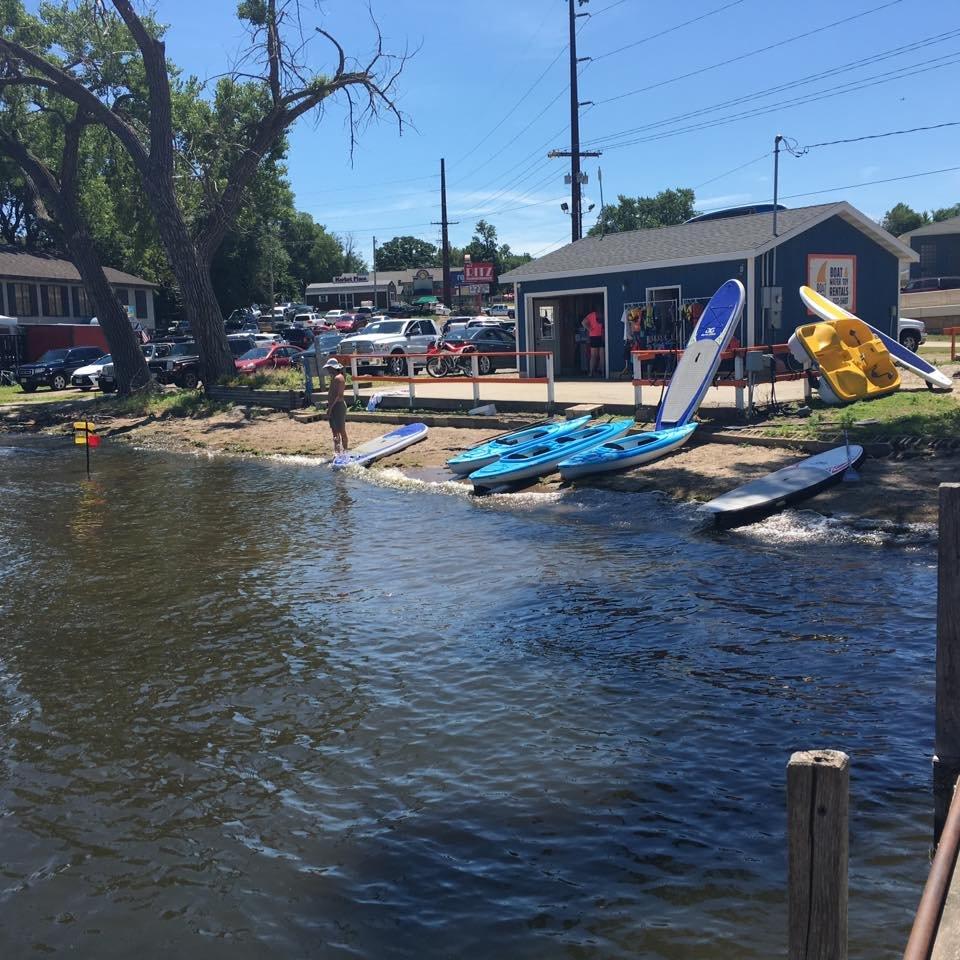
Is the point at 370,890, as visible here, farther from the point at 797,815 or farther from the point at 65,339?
the point at 65,339

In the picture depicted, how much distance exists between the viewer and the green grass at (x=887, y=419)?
15188 mm

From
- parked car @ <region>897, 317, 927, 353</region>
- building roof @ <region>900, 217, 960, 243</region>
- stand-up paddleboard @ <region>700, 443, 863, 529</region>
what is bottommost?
stand-up paddleboard @ <region>700, 443, 863, 529</region>

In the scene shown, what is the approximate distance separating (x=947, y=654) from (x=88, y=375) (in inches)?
1364

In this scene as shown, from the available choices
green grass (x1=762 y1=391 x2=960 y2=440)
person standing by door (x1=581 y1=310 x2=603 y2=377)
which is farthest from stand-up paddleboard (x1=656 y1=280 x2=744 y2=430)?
person standing by door (x1=581 y1=310 x2=603 y2=377)

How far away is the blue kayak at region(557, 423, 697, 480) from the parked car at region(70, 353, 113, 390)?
937 inches

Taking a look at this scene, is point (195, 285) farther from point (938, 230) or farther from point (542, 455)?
point (938, 230)

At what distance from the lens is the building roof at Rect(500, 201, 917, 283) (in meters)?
23.1

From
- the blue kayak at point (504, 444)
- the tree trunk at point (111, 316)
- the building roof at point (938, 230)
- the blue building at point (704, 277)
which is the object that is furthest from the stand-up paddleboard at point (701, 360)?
the building roof at point (938, 230)

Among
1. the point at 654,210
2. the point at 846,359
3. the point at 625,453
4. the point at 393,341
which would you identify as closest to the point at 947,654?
the point at 625,453

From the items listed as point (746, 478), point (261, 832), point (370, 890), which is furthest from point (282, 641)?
point (746, 478)

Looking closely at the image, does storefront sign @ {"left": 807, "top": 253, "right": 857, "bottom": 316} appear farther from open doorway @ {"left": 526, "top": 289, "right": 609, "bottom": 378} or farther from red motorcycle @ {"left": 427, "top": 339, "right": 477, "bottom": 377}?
red motorcycle @ {"left": 427, "top": 339, "right": 477, "bottom": 377}

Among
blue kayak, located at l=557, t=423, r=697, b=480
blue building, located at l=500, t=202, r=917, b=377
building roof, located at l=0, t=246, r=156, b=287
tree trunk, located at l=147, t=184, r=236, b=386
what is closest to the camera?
blue kayak, located at l=557, t=423, r=697, b=480

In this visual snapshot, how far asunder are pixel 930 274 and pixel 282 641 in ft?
206

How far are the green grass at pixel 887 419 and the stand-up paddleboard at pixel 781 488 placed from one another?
1.25 m
